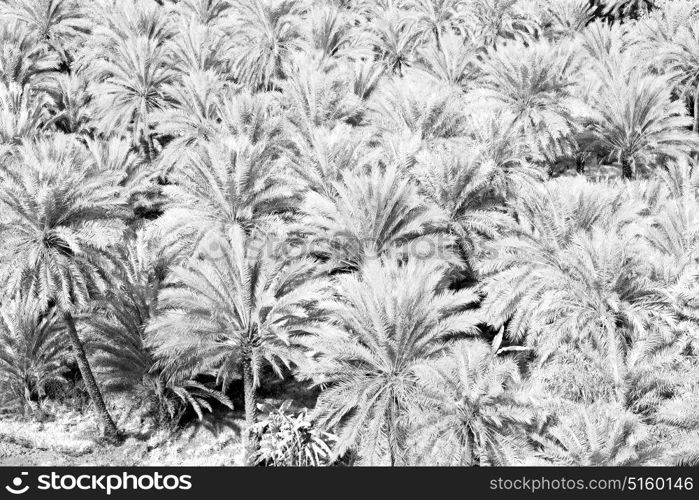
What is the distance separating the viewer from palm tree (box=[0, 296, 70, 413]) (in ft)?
68.5

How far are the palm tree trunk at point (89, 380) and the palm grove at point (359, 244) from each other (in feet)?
0.39

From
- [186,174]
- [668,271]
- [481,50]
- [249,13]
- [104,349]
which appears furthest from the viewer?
[481,50]

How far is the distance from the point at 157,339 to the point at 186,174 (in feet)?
18.5

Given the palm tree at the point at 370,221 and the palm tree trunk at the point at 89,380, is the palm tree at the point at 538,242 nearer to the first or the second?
the palm tree at the point at 370,221

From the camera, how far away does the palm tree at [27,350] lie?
20875mm

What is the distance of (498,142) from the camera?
23422 mm

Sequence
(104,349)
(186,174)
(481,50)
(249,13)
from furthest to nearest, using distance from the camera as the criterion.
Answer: (481,50) → (249,13) → (186,174) → (104,349)

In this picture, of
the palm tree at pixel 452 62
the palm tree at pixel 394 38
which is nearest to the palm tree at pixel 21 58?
the palm tree at pixel 394 38

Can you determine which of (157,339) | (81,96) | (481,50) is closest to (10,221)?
(157,339)

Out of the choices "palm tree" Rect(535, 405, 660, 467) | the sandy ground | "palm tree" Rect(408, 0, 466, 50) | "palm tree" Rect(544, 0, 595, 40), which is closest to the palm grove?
"palm tree" Rect(535, 405, 660, 467)

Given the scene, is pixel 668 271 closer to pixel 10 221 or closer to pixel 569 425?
pixel 569 425

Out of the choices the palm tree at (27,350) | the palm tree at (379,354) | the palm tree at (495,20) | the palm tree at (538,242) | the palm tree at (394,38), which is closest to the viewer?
the palm tree at (379,354)
